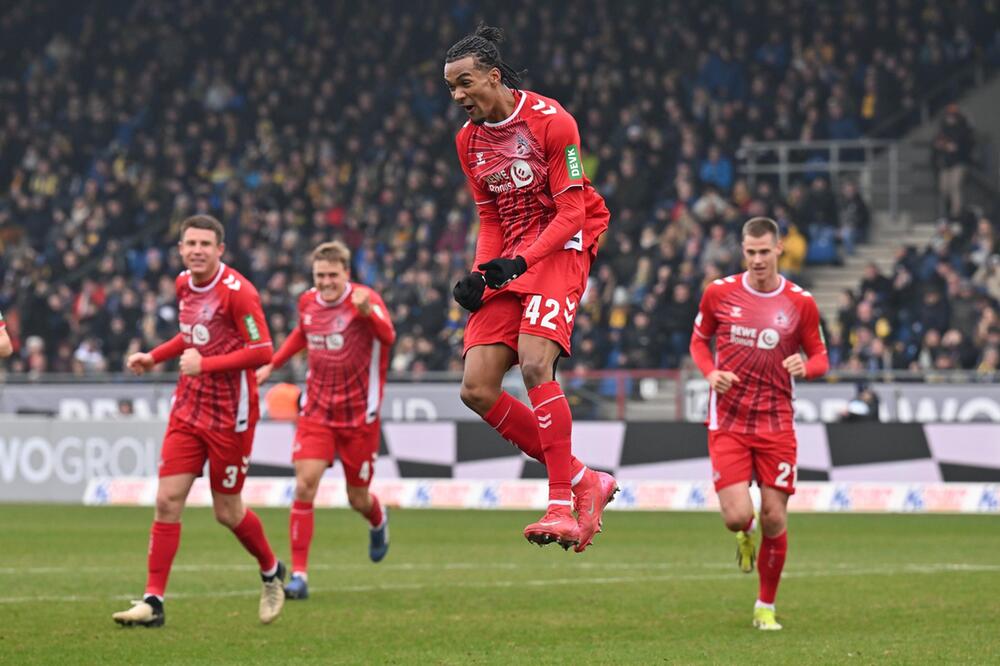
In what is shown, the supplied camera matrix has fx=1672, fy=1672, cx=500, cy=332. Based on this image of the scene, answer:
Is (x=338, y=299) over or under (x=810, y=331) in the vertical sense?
over

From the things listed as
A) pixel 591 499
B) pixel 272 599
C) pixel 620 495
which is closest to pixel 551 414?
pixel 591 499

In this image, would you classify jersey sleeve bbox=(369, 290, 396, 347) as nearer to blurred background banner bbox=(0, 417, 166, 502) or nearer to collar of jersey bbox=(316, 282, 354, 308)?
collar of jersey bbox=(316, 282, 354, 308)

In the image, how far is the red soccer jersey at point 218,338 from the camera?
10703 millimetres

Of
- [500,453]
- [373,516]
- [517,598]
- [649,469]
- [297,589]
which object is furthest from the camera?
[500,453]

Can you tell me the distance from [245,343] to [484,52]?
11.4ft

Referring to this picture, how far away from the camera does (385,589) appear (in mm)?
12570

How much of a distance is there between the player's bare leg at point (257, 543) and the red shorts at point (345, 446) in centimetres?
186

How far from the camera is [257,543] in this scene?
11.0 metres

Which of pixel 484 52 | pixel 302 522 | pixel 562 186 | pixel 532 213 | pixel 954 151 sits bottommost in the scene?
pixel 302 522

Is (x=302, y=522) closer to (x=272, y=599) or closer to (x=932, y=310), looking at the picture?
(x=272, y=599)

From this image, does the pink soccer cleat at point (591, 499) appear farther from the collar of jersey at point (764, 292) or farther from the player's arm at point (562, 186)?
the collar of jersey at point (764, 292)

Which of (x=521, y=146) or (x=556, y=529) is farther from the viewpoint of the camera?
(x=521, y=146)

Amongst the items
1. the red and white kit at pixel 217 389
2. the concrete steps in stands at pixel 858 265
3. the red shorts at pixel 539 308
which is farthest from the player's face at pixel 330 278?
the concrete steps in stands at pixel 858 265

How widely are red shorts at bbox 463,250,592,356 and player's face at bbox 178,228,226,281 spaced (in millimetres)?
2954
